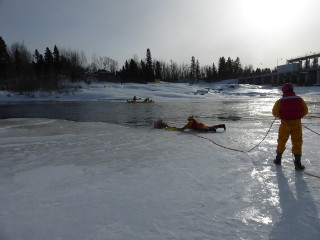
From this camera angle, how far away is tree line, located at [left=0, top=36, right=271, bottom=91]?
4794 centimetres

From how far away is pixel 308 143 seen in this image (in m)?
6.41

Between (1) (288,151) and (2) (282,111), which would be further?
(1) (288,151)

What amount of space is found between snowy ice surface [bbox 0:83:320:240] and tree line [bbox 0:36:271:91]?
1789 inches

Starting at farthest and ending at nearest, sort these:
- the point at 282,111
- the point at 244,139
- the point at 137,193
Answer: the point at 244,139 < the point at 282,111 < the point at 137,193

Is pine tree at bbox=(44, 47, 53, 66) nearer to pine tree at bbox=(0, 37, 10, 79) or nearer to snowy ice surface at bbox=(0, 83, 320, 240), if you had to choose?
pine tree at bbox=(0, 37, 10, 79)

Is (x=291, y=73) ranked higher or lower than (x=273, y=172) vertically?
higher

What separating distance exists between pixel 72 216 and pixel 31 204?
76cm

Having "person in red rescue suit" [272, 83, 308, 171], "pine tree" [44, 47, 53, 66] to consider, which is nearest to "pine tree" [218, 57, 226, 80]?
"pine tree" [44, 47, 53, 66]

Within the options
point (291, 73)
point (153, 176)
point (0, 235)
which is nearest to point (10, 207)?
point (0, 235)

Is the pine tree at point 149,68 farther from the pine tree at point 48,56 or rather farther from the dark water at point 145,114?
the dark water at point 145,114

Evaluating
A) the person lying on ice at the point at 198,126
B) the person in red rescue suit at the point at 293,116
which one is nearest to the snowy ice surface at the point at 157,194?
the person in red rescue suit at the point at 293,116

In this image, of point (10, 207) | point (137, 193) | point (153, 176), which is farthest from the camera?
point (153, 176)

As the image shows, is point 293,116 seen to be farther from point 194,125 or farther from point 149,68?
point 149,68

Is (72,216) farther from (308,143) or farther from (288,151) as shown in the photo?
(308,143)
